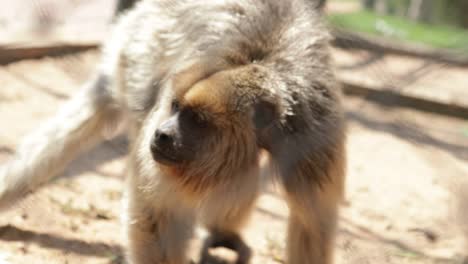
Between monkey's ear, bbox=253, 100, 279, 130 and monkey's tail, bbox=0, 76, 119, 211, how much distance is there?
1.29m

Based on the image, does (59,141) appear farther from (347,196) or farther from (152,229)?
(347,196)

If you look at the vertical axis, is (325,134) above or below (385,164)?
above

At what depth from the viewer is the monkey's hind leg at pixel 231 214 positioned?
2.90m

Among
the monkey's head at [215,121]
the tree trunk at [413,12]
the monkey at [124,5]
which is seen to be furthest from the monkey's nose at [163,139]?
the tree trunk at [413,12]

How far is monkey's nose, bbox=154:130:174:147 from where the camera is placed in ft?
8.43

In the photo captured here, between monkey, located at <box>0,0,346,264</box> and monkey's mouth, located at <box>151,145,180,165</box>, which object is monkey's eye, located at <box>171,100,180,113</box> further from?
monkey's mouth, located at <box>151,145,180,165</box>

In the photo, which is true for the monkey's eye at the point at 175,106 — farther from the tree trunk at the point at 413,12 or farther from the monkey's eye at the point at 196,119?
the tree trunk at the point at 413,12

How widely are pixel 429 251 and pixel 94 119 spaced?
213cm

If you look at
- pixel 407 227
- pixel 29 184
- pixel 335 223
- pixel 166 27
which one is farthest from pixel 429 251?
pixel 29 184

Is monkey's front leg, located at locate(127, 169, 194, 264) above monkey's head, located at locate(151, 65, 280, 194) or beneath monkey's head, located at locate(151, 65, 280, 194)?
beneath

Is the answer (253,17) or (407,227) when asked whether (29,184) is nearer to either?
(253,17)

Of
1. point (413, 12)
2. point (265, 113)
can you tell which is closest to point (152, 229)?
point (265, 113)

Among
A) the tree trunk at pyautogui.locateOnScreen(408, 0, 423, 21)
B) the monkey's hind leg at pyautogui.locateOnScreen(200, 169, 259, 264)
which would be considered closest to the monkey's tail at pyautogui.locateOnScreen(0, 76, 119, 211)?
the monkey's hind leg at pyautogui.locateOnScreen(200, 169, 259, 264)

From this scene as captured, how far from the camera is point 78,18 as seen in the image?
284 inches
